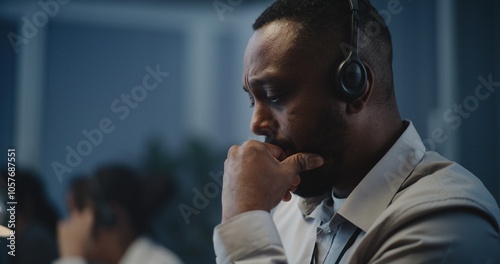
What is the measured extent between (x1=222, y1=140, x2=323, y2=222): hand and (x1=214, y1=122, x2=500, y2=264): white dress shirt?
0.11ft

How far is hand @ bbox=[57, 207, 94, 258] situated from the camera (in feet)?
5.05

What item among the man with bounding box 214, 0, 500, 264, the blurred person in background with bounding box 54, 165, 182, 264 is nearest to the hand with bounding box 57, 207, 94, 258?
the blurred person in background with bounding box 54, 165, 182, 264

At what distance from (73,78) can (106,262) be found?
0.64 meters

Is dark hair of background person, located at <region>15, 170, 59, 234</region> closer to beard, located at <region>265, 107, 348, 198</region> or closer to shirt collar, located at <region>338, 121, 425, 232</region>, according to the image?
beard, located at <region>265, 107, 348, 198</region>

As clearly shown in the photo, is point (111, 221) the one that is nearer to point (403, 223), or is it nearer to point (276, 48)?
point (276, 48)

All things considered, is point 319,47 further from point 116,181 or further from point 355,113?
point 116,181

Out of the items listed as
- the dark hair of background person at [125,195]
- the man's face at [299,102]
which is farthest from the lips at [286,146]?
the dark hair of background person at [125,195]

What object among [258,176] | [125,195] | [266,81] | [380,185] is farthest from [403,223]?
[125,195]

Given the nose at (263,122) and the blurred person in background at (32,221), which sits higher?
the nose at (263,122)

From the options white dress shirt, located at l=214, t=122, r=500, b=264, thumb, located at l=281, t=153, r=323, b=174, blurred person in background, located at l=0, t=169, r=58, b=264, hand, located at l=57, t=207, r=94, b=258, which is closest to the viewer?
white dress shirt, located at l=214, t=122, r=500, b=264

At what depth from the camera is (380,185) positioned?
0.97 m

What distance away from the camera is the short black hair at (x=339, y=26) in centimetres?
98

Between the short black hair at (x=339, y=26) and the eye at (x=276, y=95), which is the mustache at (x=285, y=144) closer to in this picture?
the eye at (x=276, y=95)

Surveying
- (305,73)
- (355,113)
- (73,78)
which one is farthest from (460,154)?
(73,78)
